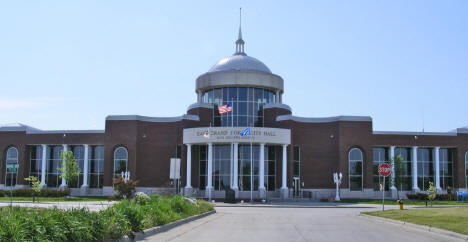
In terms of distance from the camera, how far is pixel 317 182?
56344 mm

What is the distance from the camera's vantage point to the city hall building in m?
53.9

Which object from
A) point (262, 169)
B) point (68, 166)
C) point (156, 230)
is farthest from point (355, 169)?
point (156, 230)

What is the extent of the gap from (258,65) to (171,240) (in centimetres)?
5049

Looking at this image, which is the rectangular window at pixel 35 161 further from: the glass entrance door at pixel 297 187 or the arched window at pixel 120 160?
the glass entrance door at pixel 297 187

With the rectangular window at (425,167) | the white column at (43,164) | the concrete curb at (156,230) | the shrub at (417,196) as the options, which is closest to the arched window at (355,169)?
the shrub at (417,196)

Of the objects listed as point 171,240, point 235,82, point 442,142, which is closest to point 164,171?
point 235,82

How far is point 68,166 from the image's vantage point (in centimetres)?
5566

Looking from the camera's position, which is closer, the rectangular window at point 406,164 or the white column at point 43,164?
the rectangular window at point 406,164

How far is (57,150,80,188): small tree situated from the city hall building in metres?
2.77

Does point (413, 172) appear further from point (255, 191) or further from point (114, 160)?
point (114, 160)

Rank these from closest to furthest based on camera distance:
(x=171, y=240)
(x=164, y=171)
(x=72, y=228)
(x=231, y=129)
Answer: (x=72, y=228) < (x=171, y=240) < (x=231, y=129) < (x=164, y=171)

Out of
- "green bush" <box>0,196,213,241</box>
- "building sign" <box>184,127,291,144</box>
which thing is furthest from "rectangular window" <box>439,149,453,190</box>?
"green bush" <box>0,196,213,241</box>

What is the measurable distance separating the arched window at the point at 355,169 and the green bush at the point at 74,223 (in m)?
40.4

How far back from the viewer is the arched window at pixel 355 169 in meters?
56.1
